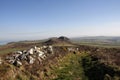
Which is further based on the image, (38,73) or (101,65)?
(101,65)

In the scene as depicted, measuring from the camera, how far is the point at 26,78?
27.1m

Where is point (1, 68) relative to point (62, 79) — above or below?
above

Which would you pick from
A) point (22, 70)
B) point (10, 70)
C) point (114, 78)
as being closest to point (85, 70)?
point (114, 78)

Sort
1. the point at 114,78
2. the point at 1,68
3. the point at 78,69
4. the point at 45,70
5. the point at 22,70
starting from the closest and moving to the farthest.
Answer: the point at 114,78, the point at 1,68, the point at 22,70, the point at 45,70, the point at 78,69

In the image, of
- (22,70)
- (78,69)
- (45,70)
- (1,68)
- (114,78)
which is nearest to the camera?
(114,78)

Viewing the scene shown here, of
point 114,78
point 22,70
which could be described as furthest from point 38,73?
point 114,78

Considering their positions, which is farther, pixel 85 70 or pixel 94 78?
pixel 85 70

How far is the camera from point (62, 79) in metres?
28.4

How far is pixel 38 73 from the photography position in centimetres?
2928

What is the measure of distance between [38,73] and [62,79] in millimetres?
3684

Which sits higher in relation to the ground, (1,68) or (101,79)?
(1,68)

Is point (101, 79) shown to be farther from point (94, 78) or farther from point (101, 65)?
point (101, 65)

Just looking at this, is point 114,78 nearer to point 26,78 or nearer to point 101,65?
point 101,65

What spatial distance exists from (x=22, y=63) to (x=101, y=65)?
525 inches
